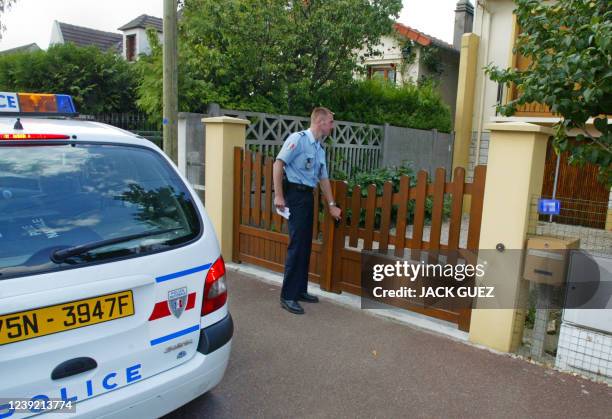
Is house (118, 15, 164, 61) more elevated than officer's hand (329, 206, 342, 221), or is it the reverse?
house (118, 15, 164, 61)

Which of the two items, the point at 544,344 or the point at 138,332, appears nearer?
the point at 138,332

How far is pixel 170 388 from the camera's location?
230 cm

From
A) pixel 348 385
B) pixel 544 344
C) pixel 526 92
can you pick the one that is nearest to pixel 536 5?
pixel 526 92

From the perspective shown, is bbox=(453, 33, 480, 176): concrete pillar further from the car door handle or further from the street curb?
the car door handle

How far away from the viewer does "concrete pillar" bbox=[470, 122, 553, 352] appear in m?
3.56

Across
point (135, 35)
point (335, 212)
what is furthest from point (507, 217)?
point (135, 35)

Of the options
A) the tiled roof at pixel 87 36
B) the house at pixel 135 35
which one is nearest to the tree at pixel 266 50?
the house at pixel 135 35

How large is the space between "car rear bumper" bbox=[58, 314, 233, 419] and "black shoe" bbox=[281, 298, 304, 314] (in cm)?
178

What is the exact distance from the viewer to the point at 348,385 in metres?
3.26

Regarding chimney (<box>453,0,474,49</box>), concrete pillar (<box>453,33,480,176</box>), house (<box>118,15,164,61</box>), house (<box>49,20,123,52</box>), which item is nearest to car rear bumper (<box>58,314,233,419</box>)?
concrete pillar (<box>453,33,480,176</box>)

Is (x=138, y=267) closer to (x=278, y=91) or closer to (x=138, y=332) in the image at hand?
(x=138, y=332)

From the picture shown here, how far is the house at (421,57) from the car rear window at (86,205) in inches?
462

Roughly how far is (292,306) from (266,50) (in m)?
4.91

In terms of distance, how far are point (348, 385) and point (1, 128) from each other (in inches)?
98.3
